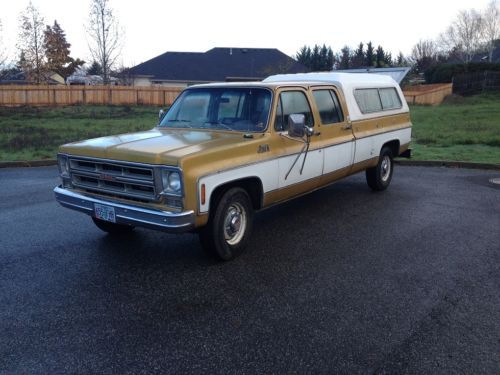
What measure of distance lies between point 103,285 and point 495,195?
6999mm

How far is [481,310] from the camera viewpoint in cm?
410

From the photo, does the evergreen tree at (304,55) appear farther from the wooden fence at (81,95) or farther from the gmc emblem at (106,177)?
the gmc emblem at (106,177)

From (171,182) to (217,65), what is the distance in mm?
40991

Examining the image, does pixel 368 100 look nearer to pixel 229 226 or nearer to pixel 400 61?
pixel 229 226

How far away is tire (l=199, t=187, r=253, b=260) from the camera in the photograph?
4.89 meters

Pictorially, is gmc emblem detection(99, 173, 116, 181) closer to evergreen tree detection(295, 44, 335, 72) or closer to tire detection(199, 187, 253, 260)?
tire detection(199, 187, 253, 260)

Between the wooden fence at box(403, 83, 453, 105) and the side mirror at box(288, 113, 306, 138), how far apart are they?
25327 millimetres

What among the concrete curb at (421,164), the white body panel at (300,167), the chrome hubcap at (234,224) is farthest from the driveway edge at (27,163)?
the chrome hubcap at (234,224)

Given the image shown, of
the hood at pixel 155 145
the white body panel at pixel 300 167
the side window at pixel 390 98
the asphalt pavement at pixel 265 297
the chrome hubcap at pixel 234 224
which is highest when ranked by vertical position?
the side window at pixel 390 98

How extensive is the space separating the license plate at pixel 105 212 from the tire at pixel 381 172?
509 cm

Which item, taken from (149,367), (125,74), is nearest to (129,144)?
(149,367)

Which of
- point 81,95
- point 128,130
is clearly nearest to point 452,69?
point 81,95

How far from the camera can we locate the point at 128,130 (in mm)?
16984

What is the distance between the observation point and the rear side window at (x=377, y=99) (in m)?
7.70
